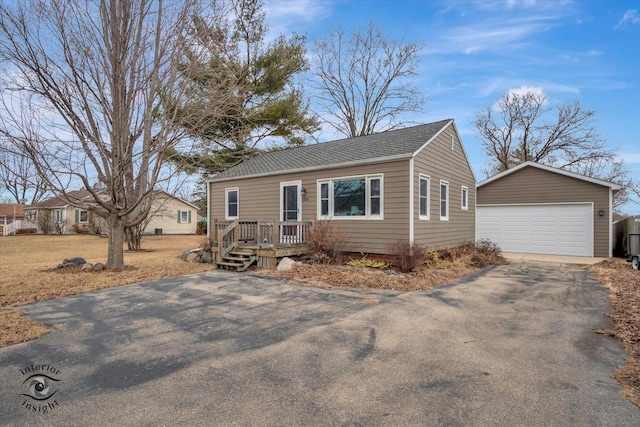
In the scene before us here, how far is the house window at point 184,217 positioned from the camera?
32969mm

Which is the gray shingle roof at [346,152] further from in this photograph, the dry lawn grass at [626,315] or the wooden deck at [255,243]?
the dry lawn grass at [626,315]

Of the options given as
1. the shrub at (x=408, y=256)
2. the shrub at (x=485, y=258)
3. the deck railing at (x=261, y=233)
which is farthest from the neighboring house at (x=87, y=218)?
the shrub at (x=485, y=258)

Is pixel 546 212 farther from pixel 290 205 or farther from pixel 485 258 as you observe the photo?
pixel 290 205

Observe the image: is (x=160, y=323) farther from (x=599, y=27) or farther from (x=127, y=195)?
(x=599, y=27)

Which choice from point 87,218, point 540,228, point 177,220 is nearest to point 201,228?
point 177,220

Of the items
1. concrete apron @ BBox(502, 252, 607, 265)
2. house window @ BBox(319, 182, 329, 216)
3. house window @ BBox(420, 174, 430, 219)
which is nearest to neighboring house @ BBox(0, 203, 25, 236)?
house window @ BBox(319, 182, 329, 216)

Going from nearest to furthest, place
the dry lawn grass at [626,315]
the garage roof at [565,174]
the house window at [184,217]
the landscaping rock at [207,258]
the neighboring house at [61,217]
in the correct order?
the dry lawn grass at [626,315] < the landscaping rock at [207,258] < the garage roof at [565,174] < the neighboring house at [61,217] < the house window at [184,217]

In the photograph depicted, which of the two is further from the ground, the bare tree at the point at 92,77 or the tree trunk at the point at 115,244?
the bare tree at the point at 92,77

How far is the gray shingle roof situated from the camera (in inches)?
421

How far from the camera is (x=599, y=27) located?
38.7 feet

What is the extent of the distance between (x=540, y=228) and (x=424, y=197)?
752 centimetres

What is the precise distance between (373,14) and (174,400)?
26.3m

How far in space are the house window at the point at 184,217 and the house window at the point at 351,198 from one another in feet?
82.1

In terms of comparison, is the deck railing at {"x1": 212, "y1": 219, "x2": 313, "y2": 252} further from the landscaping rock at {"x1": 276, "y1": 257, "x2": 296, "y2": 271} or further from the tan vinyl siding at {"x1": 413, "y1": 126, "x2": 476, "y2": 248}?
the tan vinyl siding at {"x1": 413, "y1": 126, "x2": 476, "y2": 248}
